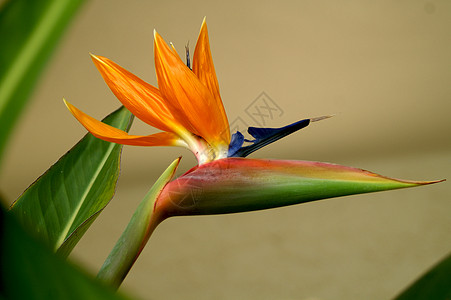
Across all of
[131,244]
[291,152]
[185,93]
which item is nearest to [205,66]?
[185,93]

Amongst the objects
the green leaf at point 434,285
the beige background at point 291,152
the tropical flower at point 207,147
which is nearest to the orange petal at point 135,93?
the tropical flower at point 207,147

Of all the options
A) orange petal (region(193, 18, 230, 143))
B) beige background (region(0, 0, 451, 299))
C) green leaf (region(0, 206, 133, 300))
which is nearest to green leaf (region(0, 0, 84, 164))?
green leaf (region(0, 206, 133, 300))

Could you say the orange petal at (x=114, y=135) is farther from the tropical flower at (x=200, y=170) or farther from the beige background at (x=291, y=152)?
the beige background at (x=291, y=152)

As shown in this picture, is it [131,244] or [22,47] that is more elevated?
[22,47]

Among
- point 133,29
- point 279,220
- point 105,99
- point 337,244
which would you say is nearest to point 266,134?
point 337,244

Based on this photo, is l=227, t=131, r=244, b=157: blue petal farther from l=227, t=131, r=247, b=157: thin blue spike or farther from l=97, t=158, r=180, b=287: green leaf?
l=97, t=158, r=180, b=287: green leaf

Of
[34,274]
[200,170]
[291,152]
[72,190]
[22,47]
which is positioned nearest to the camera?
[34,274]

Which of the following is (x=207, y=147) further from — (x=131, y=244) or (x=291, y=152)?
(x=291, y=152)
